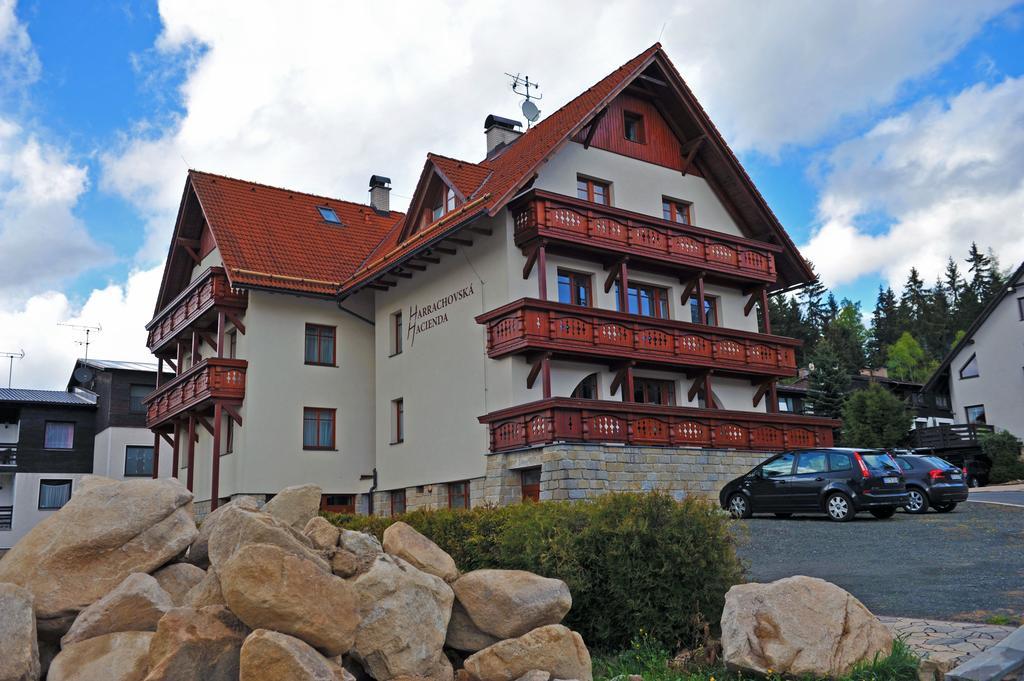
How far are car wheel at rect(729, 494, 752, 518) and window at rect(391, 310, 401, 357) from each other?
11.1 m

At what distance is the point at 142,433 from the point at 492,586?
38888mm

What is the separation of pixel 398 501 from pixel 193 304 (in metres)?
9.82

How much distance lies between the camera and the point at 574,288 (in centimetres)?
2423

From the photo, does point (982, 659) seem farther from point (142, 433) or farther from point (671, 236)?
point (142, 433)

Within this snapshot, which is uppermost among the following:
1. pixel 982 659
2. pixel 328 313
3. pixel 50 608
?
pixel 328 313

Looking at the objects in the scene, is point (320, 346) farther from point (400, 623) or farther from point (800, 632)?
point (800, 632)

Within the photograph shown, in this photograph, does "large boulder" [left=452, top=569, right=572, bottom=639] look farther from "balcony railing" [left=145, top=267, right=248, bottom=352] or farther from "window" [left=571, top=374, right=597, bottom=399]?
"balcony railing" [left=145, top=267, right=248, bottom=352]

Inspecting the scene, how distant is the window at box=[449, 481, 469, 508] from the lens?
23.6 meters

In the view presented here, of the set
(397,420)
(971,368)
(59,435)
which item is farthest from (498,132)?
(971,368)

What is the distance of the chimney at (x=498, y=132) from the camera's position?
30.4 m

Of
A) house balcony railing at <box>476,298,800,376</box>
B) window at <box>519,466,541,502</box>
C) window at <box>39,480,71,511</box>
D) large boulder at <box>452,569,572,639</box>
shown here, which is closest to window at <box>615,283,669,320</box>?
house balcony railing at <box>476,298,800,376</box>

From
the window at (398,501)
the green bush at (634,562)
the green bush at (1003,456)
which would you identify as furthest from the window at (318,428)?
the green bush at (1003,456)

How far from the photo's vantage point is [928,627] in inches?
345

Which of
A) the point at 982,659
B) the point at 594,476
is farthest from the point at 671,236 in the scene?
the point at 982,659
